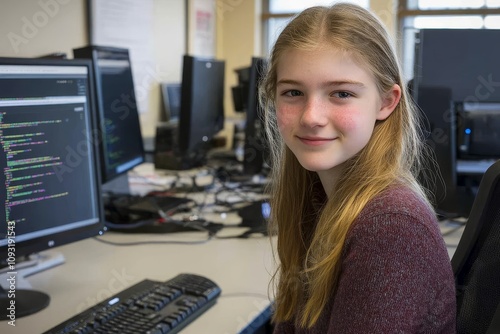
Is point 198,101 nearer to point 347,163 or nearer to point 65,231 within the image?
point 65,231

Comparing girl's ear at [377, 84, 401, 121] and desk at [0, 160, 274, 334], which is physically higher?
girl's ear at [377, 84, 401, 121]

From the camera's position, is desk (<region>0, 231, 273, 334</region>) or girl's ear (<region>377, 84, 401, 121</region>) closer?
girl's ear (<region>377, 84, 401, 121</region>)

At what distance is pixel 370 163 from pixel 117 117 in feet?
3.33

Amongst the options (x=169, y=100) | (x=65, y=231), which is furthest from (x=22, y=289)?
(x=169, y=100)

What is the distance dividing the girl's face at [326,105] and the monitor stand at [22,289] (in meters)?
0.62

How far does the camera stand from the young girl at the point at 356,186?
29.1 inches

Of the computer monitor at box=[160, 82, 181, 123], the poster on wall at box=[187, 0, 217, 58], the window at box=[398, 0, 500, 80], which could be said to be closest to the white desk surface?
the computer monitor at box=[160, 82, 181, 123]

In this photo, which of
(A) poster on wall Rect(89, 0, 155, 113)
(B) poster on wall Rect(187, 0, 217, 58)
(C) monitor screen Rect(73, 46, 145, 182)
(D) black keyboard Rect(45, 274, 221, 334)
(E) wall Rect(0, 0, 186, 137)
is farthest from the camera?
(B) poster on wall Rect(187, 0, 217, 58)

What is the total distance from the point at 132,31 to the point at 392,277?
114 inches

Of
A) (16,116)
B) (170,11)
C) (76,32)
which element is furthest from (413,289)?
(170,11)

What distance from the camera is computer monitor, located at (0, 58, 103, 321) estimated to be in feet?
3.46

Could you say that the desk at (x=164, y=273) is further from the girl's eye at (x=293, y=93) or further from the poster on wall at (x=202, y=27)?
the poster on wall at (x=202, y=27)

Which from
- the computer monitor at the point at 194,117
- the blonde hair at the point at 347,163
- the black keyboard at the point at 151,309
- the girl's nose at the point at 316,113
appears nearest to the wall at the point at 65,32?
the computer monitor at the point at 194,117

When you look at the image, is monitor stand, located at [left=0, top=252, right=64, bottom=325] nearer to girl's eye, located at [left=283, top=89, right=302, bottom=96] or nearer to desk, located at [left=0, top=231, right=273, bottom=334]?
desk, located at [left=0, top=231, right=273, bottom=334]
